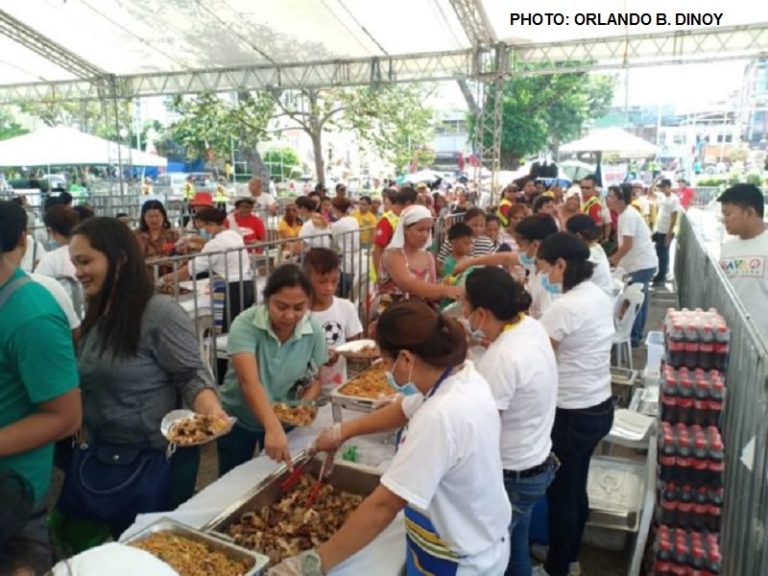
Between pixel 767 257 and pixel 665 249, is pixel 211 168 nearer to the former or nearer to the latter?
pixel 665 249

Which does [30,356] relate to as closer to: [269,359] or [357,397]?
[269,359]

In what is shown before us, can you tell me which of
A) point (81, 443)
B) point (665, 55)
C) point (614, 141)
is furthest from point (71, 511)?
point (614, 141)

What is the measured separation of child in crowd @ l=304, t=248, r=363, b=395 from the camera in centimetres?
321

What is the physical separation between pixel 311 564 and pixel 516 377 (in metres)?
0.95

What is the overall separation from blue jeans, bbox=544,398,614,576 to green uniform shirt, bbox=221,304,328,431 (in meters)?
1.22

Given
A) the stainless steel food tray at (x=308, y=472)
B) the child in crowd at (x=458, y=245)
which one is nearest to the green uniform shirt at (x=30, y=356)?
the stainless steel food tray at (x=308, y=472)

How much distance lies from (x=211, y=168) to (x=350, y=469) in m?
37.2

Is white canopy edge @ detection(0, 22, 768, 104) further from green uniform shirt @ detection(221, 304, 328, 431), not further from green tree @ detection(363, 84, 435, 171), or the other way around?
green uniform shirt @ detection(221, 304, 328, 431)

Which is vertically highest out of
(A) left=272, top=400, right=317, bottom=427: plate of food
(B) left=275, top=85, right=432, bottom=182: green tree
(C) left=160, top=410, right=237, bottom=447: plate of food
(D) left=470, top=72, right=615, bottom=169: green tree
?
(D) left=470, top=72, right=615, bottom=169: green tree

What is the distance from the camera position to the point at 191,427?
208 cm

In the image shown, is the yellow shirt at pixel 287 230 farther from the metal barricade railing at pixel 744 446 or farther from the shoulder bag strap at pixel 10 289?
the shoulder bag strap at pixel 10 289

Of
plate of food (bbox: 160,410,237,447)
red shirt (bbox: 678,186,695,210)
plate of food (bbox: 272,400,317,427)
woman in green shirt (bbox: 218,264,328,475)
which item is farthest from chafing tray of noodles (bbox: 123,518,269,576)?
red shirt (bbox: 678,186,695,210)

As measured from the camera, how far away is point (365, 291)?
6266 millimetres

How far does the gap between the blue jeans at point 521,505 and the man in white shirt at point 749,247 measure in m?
2.31
